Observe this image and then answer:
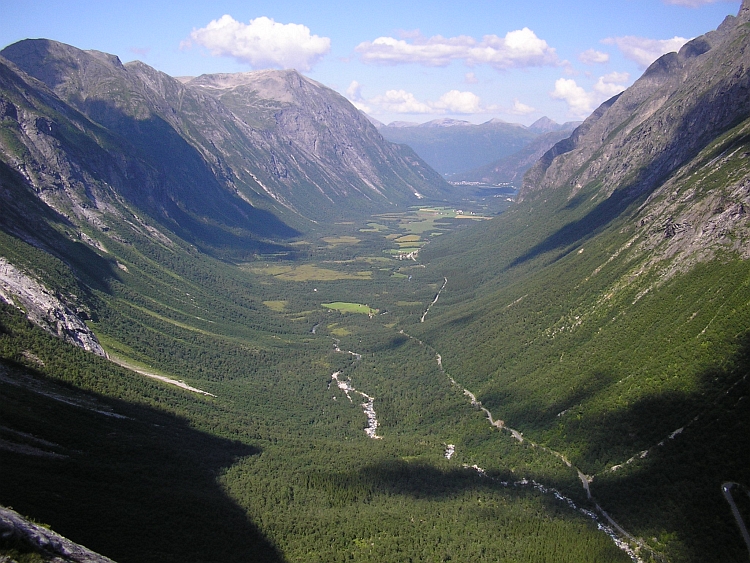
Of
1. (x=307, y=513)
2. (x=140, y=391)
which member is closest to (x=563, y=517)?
(x=307, y=513)

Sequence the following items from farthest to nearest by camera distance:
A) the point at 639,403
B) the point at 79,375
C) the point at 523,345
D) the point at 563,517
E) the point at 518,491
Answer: the point at 523,345, the point at 79,375, the point at 639,403, the point at 518,491, the point at 563,517

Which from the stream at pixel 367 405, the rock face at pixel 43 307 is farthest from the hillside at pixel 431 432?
the stream at pixel 367 405

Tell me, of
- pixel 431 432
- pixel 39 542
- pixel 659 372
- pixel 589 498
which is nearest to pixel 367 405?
pixel 431 432

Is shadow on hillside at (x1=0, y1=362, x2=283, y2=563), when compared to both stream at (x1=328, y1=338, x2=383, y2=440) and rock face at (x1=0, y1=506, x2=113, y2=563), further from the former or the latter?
stream at (x1=328, y1=338, x2=383, y2=440)

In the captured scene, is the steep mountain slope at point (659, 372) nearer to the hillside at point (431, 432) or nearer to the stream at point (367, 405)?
the hillside at point (431, 432)

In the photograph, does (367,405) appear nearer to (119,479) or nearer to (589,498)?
(589,498)

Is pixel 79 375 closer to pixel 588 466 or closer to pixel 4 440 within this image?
pixel 4 440
